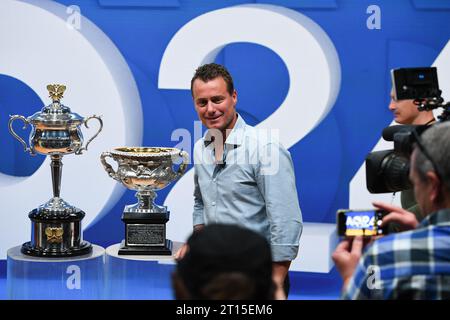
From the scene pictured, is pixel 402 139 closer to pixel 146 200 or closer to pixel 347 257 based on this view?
pixel 347 257

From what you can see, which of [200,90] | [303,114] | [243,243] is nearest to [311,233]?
[303,114]

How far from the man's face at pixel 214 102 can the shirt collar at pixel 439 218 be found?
51.9 inches

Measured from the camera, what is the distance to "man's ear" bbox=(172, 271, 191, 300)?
1.27 meters

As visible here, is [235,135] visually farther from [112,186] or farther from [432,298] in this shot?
[112,186]

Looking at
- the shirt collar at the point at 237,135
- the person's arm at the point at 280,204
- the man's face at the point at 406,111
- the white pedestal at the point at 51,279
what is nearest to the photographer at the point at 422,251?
the person's arm at the point at 280,204

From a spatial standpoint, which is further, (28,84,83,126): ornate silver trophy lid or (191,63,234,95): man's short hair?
(28,84,83,126): ornate silver trophy lid

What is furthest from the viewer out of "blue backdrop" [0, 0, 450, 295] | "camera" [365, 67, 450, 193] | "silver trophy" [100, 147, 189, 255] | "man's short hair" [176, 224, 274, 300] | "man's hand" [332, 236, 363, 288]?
"blue backdrop" [0, 0, 450, 295]

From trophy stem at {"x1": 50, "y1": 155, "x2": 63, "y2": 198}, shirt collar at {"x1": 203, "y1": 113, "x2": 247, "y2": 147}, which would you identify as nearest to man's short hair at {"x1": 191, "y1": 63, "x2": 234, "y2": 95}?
shirt collar at {"x1": 203, "y1": 113, "x2": 247, "y2": 147}

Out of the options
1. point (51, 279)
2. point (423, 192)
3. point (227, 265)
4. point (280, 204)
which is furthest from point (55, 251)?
point (227, 265)

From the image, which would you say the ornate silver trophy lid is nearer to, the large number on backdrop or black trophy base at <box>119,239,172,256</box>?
black trophy base at <box>119,239,172,256</box>

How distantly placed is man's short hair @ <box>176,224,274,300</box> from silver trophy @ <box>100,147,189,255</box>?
193 centimetres

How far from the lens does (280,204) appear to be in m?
2.66

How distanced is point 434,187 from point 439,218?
69 millimetres

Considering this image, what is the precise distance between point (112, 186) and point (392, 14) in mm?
1993
